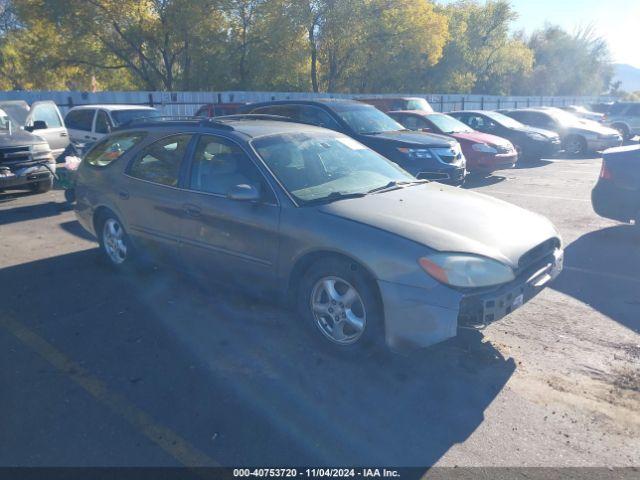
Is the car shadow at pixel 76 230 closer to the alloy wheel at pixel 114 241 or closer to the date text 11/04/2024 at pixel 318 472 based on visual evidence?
the alloy wheel at pixel 114 241

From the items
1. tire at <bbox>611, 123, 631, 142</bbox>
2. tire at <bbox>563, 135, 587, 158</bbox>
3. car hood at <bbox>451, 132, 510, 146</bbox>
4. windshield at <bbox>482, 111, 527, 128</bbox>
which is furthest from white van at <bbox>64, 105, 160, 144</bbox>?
tire at <bbox>611, 123, 631, 142</bbox>

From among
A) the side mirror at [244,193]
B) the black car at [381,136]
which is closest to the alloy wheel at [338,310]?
the side mirror at [244,193]

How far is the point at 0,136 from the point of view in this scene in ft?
33.8

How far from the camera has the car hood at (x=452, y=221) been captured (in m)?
3.73

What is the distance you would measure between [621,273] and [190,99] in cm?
1938

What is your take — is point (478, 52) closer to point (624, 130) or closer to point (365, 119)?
point (624, 130)

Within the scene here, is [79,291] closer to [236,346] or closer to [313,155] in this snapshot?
[236,346]

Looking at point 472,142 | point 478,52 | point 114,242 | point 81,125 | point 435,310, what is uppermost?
point 478,52

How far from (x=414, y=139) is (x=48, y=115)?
A: 921cm

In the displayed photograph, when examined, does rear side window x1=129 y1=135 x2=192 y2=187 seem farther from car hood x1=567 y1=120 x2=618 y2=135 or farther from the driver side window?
car hood x1=567 y1=120 x2=618 y2=135

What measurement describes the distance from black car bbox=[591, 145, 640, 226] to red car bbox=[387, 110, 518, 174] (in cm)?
507

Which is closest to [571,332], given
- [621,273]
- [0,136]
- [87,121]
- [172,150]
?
[621,273]

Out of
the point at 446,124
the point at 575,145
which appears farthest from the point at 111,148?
the point at 575,145

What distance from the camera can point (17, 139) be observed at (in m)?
10.4
